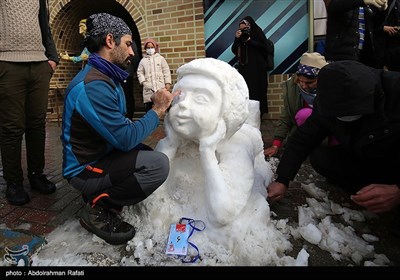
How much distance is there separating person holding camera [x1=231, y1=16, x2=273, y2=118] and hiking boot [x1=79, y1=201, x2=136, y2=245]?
133 inches

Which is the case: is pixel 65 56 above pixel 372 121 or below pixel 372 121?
above

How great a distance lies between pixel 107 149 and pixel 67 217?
0.69m

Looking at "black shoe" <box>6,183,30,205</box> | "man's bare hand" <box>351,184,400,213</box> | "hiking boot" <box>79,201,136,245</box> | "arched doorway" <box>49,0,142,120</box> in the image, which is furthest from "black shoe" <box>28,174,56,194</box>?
"arched doorway" <box>49,0,142,120</box>

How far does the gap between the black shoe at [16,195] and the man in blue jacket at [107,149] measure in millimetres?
801

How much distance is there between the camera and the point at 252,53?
15.4ft

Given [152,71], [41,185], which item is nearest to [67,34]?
[152,71]

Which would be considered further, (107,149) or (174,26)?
(174,26)

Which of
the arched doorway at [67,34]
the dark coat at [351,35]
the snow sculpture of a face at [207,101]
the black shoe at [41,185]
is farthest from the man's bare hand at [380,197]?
the arched doorway at [67,34]

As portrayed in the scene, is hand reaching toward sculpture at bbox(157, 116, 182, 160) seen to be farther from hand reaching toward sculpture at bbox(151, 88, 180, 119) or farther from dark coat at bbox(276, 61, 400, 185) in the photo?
dark coat at bbox(276, 61, 400, 185)

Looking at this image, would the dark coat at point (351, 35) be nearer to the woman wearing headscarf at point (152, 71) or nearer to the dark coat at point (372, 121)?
the dark coat at point (372, 121)

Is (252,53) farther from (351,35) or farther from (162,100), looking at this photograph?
(162,100)

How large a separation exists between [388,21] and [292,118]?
1.30 meters
